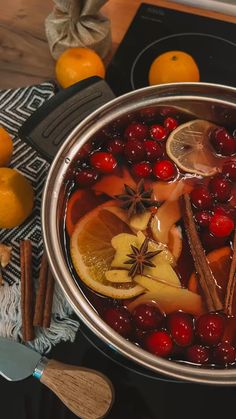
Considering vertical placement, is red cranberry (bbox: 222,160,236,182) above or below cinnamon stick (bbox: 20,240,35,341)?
above

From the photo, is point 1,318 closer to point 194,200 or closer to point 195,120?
point 194,200

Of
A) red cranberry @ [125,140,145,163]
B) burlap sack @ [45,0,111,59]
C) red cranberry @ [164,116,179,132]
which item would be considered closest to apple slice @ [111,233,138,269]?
red cranberry @ [125,140,145,163]

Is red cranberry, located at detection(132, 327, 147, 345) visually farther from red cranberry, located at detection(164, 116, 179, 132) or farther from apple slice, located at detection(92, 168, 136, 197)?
red cranberry, located at detection(164, 116, 179, 132)

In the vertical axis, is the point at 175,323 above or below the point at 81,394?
above

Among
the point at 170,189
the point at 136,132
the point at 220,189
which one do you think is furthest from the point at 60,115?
the point at 220,189

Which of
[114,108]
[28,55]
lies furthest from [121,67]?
[114,108]

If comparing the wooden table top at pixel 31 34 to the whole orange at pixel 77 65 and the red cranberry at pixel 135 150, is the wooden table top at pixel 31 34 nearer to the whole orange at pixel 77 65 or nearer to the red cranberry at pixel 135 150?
the whole orange at pixel 77 65
